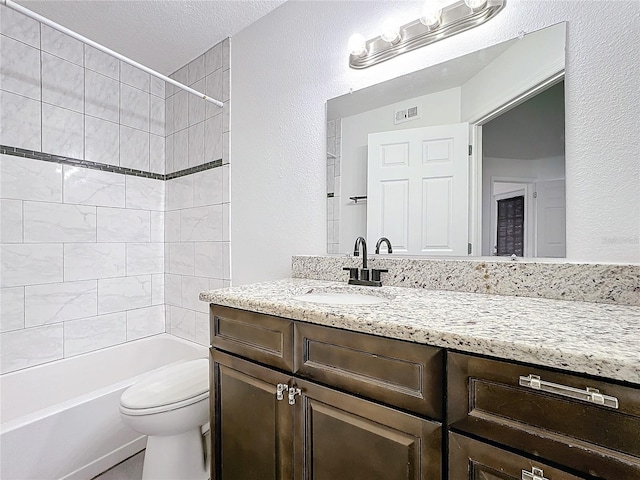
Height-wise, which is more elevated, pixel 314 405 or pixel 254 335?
pixel 254 335

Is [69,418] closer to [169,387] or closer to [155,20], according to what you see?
[169,387]

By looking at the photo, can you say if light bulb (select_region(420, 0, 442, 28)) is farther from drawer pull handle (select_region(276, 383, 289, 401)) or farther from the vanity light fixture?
drawer pull handle (select_region(276, 383, 289, 401))

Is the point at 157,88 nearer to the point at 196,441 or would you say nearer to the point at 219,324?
the point at 219,324

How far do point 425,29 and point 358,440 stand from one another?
153 cm

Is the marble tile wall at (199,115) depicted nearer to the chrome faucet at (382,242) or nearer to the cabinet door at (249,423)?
the chrome faucet at (382,242)

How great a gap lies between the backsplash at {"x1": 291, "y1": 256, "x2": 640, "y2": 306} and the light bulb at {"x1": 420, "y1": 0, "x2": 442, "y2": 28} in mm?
965

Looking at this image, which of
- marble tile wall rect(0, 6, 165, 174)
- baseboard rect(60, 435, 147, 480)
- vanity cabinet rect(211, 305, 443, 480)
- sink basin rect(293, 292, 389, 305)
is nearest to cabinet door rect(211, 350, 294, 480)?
vanity cabinet rect(211, 305, 443, 480)

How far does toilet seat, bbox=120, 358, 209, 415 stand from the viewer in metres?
1.34

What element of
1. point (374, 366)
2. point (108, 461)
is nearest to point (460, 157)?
point (374, 366)

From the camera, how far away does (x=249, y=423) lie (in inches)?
43.4

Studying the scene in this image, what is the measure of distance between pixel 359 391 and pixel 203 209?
6.00ft

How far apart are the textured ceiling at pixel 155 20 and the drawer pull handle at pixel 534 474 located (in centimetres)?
226

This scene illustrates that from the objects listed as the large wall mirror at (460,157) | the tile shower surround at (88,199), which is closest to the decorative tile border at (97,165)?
the tile shower surround at (88,199)

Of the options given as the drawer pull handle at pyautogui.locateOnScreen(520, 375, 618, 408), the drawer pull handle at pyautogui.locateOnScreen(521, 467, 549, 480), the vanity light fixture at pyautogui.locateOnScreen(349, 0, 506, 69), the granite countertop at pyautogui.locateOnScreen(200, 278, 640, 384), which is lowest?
the drawer pull handle at pyautogui.locateOnScreen(521, 467, 549, 480)
